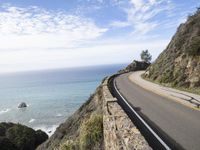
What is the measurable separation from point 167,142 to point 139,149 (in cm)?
324

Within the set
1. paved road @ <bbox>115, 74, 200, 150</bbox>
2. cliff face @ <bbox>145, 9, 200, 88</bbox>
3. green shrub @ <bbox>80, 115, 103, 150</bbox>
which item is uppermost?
cliff face @ <bbox>145, 9, 200, 88</bbox>

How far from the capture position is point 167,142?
30.9 ft

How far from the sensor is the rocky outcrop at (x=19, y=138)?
37.3 meters

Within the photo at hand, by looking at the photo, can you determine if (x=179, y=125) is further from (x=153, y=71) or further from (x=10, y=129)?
(x=10, y=129)

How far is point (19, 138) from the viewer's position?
4038cm

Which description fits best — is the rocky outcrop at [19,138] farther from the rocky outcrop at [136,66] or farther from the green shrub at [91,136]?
the rocky outcrop at [136,66]

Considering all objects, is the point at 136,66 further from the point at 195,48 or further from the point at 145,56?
the point at 195,48

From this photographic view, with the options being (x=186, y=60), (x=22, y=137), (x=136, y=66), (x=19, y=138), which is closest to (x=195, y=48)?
(x=186, y=60)

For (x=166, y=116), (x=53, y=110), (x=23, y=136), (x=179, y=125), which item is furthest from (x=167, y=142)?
(x=53, y=110)

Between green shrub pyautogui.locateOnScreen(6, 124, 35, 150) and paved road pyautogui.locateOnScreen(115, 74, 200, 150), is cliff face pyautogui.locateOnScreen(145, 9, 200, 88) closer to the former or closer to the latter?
paved road pyautogui.locateOnScreen(115, 74, 200, 150)

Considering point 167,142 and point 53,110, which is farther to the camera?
point 53,110

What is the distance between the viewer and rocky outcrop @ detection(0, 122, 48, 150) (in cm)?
3728

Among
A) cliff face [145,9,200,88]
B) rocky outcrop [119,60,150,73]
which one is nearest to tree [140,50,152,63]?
rocky outcrop [119,60,150,73]

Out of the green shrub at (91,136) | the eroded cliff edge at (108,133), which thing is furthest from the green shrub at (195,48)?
the green shrub at (91,136)
